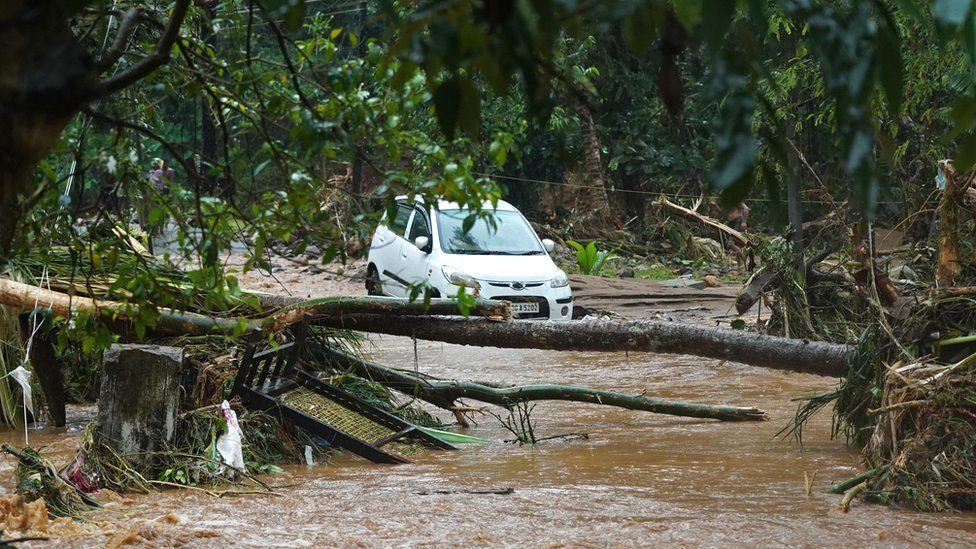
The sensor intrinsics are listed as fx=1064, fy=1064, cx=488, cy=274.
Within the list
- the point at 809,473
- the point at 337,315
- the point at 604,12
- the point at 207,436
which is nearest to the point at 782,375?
the point at 809,473

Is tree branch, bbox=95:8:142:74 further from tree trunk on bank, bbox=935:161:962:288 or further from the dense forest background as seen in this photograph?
tree trunk on bank, bbox=935:161:962:288

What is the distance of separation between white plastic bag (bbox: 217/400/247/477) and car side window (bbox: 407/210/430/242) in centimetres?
809

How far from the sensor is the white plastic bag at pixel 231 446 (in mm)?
6523

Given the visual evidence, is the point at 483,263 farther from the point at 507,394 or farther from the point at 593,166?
the point at 593,166

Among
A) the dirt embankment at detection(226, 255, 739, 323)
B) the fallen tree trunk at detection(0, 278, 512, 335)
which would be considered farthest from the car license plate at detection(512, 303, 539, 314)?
the fallen tree trunk at detection(0, 278, 512, 335)

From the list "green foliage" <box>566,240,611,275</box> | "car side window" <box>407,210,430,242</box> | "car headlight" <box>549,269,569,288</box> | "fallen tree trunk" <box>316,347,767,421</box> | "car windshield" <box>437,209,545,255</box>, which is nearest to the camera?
"fallen tree trunk" <box>316,347,767,421</box>

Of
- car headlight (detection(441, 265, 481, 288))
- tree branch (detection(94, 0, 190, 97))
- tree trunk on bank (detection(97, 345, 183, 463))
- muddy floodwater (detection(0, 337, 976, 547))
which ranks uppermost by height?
tree branch (detection(94, 0, 190, 97))

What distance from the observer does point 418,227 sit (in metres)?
15.0

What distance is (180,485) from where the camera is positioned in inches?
243

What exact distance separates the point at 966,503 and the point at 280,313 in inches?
175

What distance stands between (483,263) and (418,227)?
1502 mm

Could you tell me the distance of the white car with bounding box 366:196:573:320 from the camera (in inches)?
536

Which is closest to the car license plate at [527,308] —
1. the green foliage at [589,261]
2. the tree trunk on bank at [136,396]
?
the green foliage at [589,261]

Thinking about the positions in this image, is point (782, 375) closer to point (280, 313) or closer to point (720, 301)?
point (720, 301)
